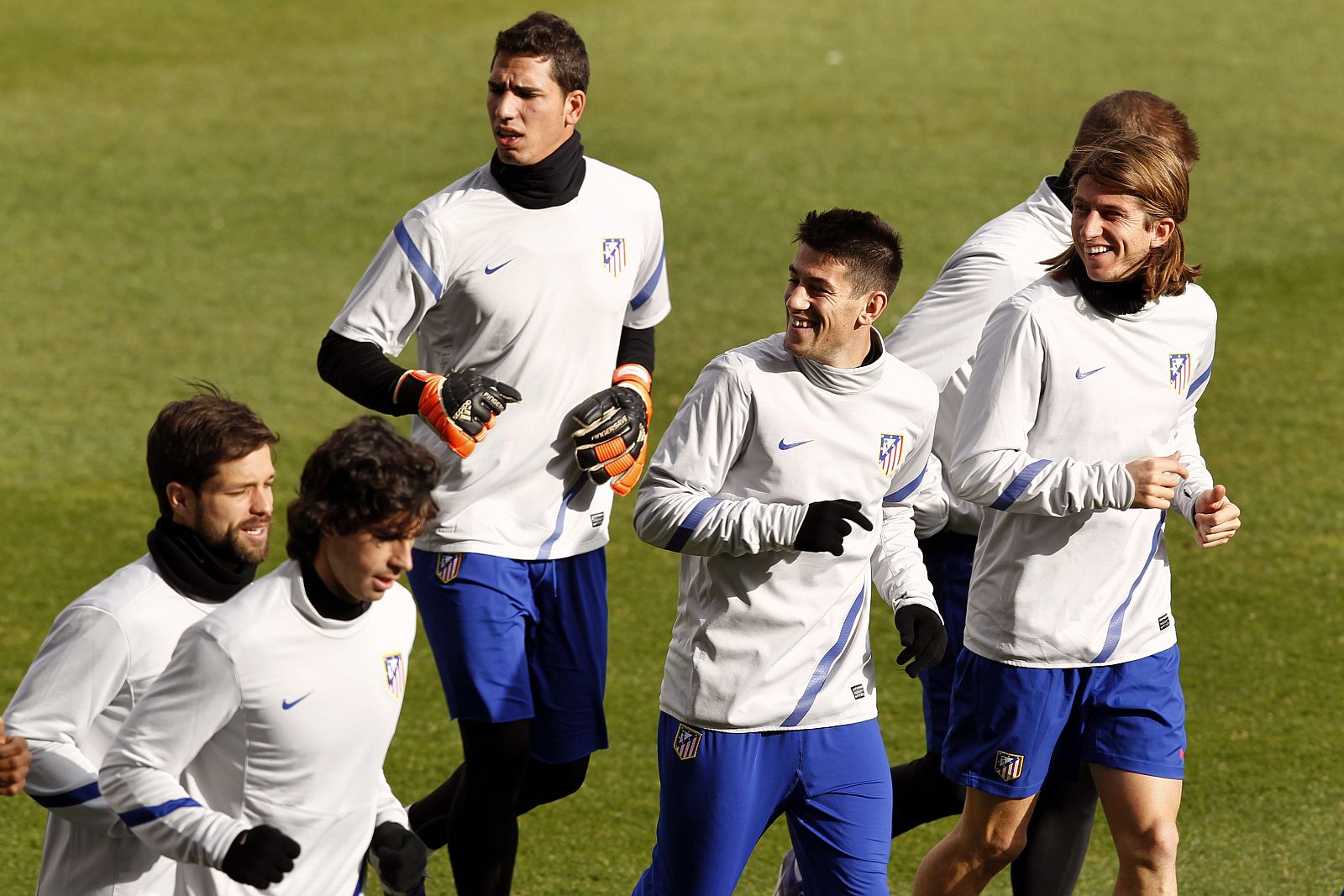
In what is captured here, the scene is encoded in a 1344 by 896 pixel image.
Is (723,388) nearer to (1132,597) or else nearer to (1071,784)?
(1132,597)

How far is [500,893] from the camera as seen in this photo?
15.7 feet

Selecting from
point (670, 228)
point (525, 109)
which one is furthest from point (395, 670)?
point (670, 228)

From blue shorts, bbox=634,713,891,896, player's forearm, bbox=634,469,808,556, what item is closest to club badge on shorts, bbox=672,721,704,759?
blue shorts, bbox=634,713,891,896

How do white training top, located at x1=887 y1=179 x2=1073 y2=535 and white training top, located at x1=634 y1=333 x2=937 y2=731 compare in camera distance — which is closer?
white training top, located at x1=634 y1=333 x2=937 y2=731

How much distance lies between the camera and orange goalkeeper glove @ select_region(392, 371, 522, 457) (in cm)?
450

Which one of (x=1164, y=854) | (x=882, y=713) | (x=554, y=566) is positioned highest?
(x=554, y=566)

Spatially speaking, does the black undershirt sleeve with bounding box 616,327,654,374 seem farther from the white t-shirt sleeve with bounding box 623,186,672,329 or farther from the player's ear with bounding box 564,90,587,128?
the player's ear with bounding box 564,90,587,128

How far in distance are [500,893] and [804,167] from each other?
397 inches

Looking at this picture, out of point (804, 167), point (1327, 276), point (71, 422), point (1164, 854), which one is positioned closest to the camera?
point (1164, 854)

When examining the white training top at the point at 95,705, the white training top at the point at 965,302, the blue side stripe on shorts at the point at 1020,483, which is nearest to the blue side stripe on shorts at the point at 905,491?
the blue side stripe on shorts at the point at 1020,483

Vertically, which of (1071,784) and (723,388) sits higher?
(723,388)

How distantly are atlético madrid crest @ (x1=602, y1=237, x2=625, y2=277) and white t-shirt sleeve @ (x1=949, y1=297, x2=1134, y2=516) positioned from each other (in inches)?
45.0

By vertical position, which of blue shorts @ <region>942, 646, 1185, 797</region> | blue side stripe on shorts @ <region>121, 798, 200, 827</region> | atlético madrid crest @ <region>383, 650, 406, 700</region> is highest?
atlético madrid crest @ <region>383, 650, 406, 700</region>

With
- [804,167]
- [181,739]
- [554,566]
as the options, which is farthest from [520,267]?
[804,167]
